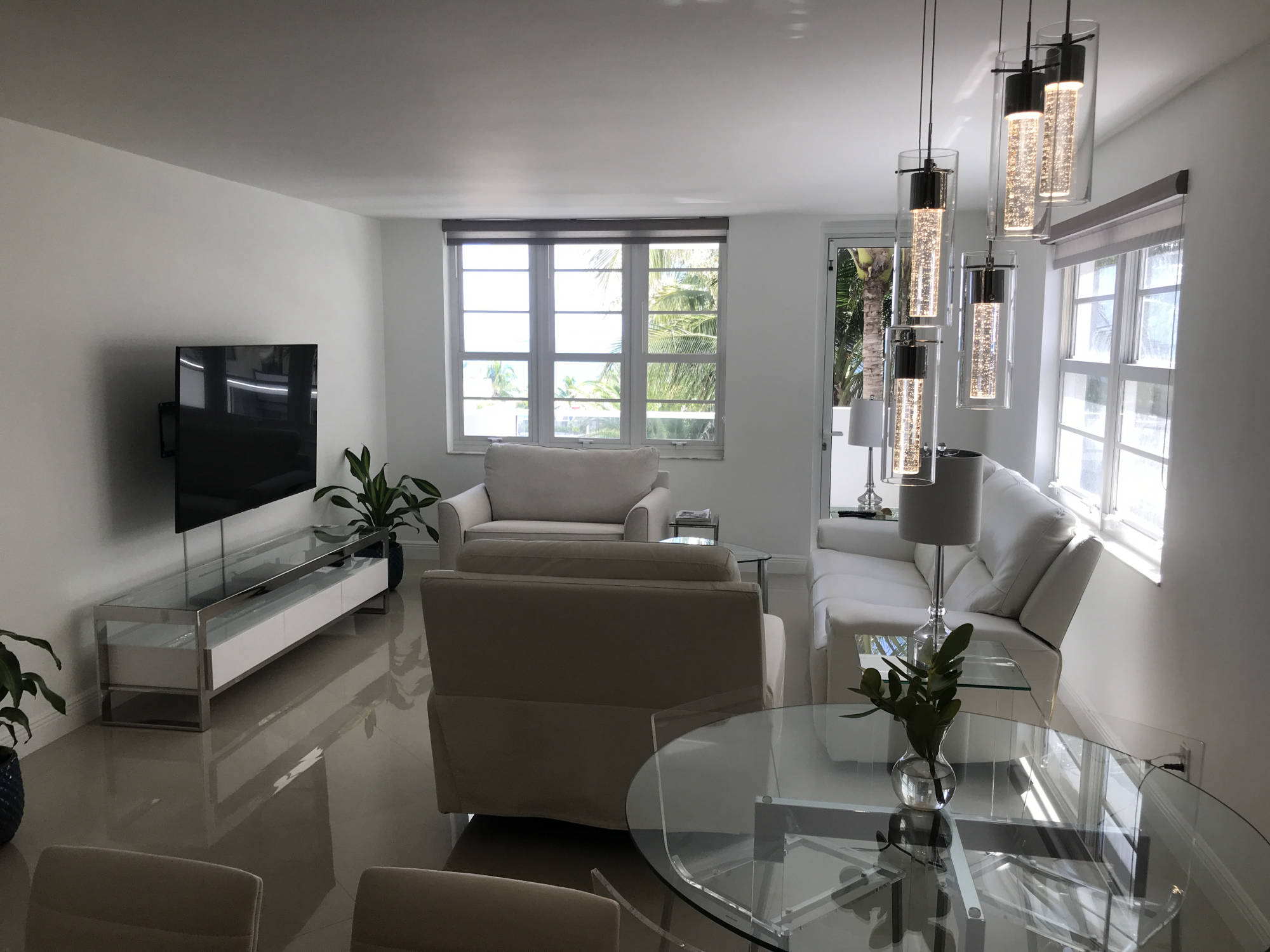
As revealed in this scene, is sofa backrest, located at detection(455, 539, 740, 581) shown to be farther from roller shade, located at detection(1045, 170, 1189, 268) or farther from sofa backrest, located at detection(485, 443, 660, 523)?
sofa backrest, located at detection(485, 443, 660, 523)

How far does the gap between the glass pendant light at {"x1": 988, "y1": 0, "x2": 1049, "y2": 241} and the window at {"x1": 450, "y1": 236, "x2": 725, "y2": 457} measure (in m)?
5.58

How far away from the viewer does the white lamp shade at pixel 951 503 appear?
3.48m

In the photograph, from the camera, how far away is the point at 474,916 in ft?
4.79

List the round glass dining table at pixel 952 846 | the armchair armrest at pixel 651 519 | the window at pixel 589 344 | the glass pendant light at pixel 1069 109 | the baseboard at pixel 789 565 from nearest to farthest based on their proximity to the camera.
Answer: the glass pendant light at pixel 1069 109 < the round glass dining table at pixel 952 846 < the armchair armrest at pixel 651 519 < the baseboard at pixel 789 565 < the window at pixel 589 344

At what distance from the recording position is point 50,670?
13.5ft

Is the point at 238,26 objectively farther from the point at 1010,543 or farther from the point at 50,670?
the point at 1010,543

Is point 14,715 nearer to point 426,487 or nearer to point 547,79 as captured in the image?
point 547,79

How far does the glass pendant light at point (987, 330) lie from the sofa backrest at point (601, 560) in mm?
1044

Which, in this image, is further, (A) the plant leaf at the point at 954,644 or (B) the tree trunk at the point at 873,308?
(B) the tree trunk at the point at 873,308

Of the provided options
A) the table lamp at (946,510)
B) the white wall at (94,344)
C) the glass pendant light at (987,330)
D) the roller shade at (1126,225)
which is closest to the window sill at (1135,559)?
the table lamp at (946,510)

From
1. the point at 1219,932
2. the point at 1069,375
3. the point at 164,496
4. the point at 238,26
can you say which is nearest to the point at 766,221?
the point at 1069,375

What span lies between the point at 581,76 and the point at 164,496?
296cm

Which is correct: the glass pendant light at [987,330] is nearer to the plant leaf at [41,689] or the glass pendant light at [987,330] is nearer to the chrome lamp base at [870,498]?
the plant leaf at [41,689]

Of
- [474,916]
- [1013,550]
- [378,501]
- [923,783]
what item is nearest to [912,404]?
[923,783]
